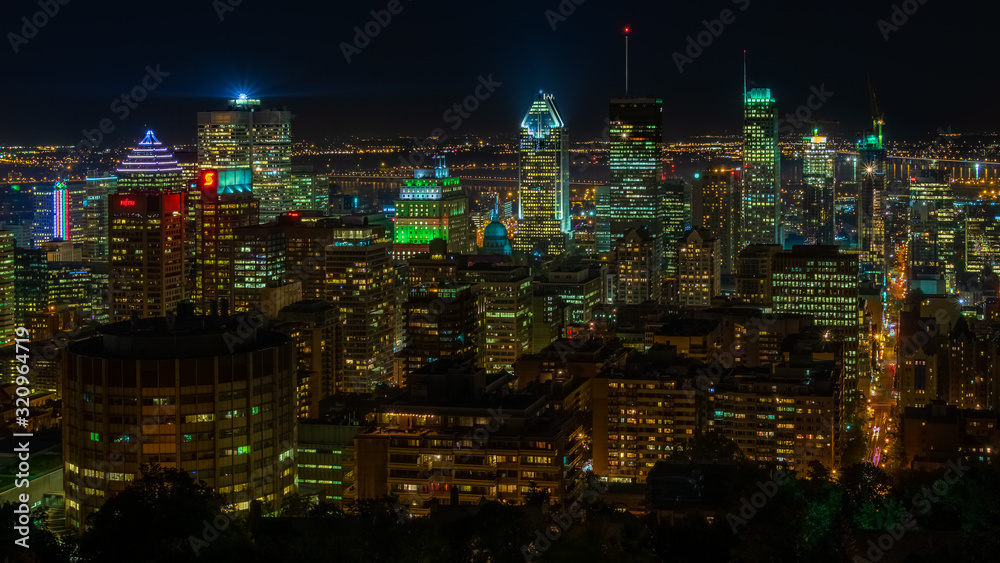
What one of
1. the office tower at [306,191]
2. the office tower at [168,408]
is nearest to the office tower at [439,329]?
the office tower at [168,408]

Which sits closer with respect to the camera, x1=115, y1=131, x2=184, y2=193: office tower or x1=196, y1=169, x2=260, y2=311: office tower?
x1=196, y1=169, x2=260, y2=311: office tower

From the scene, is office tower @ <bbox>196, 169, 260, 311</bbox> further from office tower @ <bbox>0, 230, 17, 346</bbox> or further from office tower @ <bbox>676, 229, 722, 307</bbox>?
office tower @ <bbox>676, 229, 722, 307</bbox>

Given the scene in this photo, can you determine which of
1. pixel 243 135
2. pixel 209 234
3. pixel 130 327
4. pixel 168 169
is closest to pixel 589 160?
pixel 243 135

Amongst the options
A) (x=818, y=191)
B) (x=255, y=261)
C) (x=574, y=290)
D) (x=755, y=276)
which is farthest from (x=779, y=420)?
(x=818, y=191)

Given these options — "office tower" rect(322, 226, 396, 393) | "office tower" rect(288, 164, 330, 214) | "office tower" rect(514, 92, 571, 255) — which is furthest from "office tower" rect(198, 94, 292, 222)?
"office tower" rect(322, 226, 396, 393)

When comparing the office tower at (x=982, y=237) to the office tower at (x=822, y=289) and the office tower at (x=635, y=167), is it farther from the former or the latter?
the office tower at (x=822, y=289)

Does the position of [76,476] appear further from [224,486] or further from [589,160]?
[589,160]

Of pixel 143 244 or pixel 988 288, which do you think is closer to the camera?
pixel 143 244
